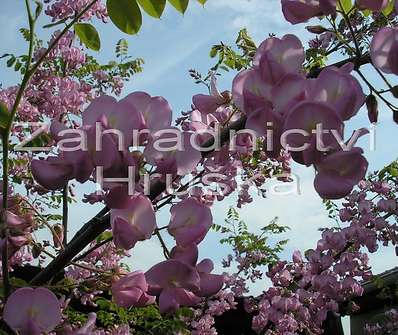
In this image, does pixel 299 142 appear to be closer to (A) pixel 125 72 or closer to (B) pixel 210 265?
(B) pixel 210 265

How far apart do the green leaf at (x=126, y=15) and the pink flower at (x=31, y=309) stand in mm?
588

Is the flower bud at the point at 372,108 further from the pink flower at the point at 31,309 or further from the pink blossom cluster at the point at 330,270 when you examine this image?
the pink blossom cluster at the point at 330,270

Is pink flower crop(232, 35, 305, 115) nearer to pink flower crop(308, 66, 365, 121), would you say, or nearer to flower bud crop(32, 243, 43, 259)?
pink flower crop(308, 66, 365, 121)

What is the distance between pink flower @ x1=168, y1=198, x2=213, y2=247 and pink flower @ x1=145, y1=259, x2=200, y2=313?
0.16 feet

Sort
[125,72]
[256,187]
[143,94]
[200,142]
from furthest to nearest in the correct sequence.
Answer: [125,72] < [256,187] < [200,142] < [143,94]

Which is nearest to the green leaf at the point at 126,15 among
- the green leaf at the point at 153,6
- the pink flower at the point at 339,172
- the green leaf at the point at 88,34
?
the green leaf at the point at 153,6

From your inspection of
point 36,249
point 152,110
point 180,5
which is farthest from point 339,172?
point 36,249

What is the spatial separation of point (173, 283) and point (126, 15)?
61 centimetres

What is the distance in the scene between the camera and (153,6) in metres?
1.32

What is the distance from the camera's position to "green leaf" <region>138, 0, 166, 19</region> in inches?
52.0

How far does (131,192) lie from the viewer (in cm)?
94

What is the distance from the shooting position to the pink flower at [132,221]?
0.98 m

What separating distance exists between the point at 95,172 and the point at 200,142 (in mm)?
284

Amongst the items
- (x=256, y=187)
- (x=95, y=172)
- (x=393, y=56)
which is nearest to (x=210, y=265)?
(x=95, y=172)
